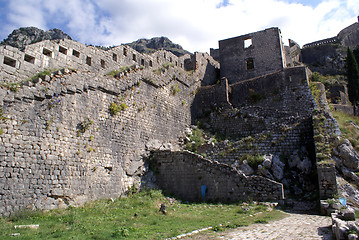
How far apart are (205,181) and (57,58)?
10.2 metres

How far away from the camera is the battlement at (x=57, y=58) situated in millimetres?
11875

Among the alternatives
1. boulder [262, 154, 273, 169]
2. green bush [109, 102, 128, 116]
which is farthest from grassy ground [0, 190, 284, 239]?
green bush [109, 102, 128, 116]

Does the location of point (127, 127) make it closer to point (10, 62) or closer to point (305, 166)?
point (10, 62)

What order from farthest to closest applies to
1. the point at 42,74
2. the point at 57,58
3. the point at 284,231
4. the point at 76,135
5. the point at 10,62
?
1. the point at 57,58
2. the point at 76,135
3. the point at 42,74
4. the point at 10,62
5. the point at 284,231

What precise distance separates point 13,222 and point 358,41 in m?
63.2

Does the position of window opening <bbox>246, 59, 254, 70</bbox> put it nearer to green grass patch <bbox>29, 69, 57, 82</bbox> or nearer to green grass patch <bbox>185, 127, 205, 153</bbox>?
green grass patch <bbox>185, 127, 205, 153</bbox>

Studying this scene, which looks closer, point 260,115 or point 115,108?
point 115,108

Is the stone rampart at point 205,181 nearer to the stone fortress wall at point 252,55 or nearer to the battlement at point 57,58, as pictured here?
the battlement at point 57,58

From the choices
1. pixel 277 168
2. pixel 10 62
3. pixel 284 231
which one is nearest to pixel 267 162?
pixel 277 168

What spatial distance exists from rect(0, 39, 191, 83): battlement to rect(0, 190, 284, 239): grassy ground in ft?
20.8

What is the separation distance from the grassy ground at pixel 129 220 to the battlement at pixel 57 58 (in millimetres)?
6332

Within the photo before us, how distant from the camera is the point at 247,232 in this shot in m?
7.81

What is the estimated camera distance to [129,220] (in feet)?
32.6

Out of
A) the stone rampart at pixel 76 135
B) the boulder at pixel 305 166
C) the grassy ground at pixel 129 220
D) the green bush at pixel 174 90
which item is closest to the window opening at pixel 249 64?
the green bush at pixel 174 90
